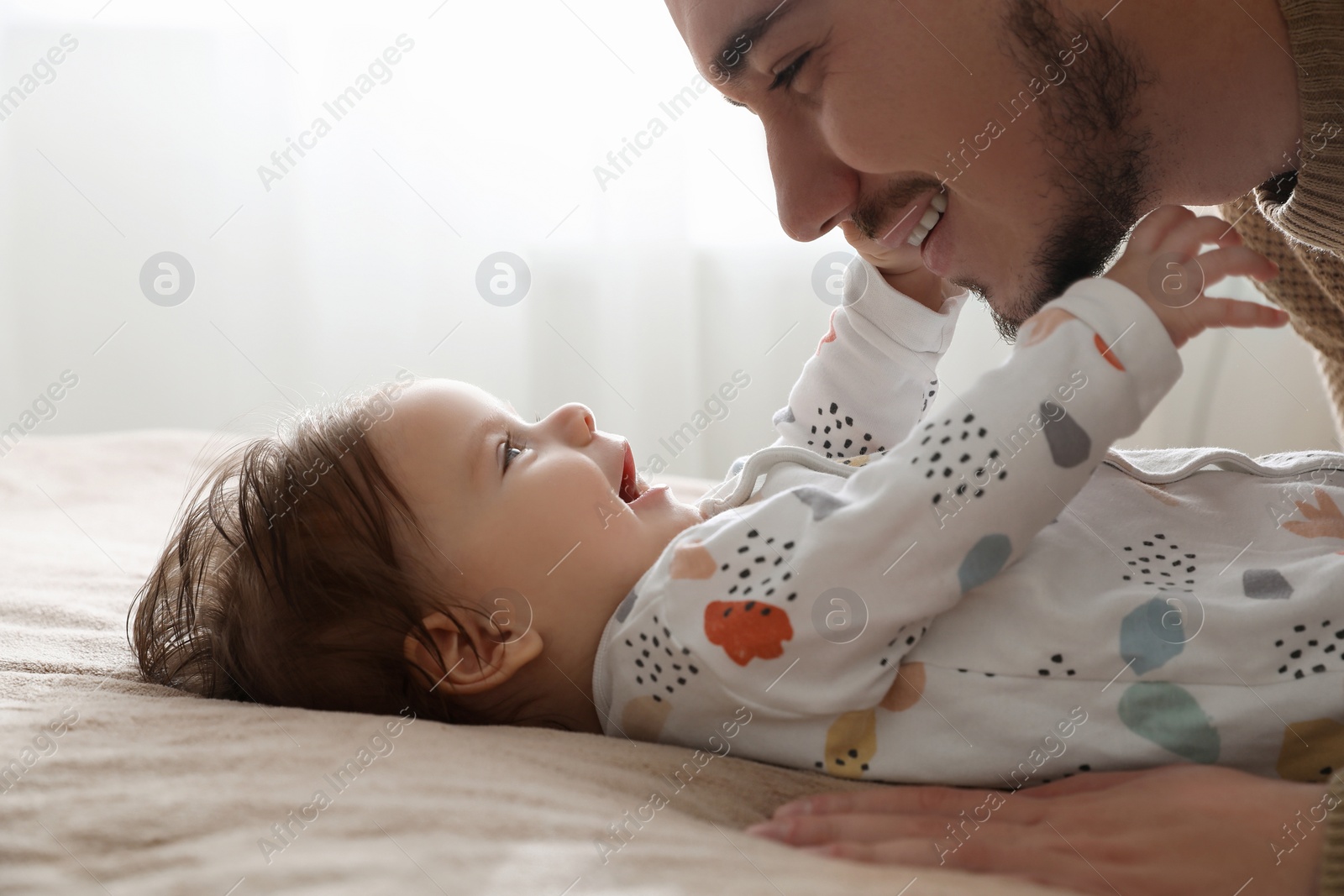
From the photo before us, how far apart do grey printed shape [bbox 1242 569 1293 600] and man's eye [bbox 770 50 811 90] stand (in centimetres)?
64

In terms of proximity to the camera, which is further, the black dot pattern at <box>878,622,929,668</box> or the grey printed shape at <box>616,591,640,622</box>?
the grey printed shape at <box>616,591,640,622</box>

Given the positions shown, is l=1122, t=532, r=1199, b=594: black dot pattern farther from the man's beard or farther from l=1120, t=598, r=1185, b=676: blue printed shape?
the man's beard

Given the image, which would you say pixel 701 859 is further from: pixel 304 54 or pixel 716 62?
pixel 304 54

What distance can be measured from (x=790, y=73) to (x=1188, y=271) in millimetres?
471

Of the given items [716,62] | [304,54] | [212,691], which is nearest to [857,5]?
[716,62]

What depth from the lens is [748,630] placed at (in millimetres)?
786

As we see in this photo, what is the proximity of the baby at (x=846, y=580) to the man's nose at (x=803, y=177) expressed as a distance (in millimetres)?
274

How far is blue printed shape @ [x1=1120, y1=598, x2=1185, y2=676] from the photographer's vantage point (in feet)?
2.41

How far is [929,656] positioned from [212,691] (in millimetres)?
609

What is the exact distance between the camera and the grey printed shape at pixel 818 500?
82 centimetres
